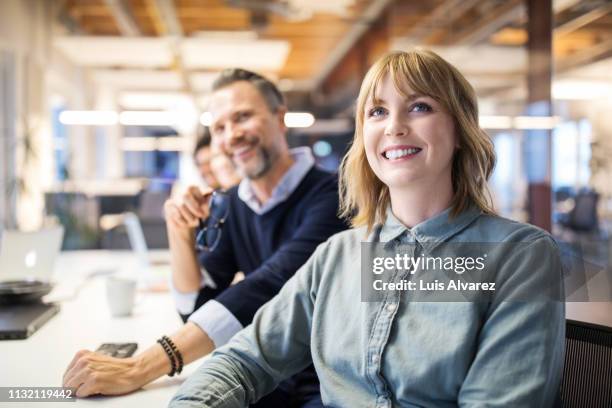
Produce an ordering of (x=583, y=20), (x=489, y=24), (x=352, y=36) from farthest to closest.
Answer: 1. (x=352, y=36)
2. (x=489, y=24)
3. (x=583, y=20)

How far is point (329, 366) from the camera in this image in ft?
3.51

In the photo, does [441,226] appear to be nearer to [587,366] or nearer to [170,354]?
[587,366]

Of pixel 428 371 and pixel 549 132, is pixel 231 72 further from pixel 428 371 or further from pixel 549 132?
pixel 549 132

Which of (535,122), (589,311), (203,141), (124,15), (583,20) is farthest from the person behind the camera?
(124,15)

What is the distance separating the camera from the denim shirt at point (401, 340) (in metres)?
0.89

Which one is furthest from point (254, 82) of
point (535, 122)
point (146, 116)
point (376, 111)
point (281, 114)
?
point (146, 116)

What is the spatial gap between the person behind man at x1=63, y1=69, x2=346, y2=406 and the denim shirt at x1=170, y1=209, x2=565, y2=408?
26 cm

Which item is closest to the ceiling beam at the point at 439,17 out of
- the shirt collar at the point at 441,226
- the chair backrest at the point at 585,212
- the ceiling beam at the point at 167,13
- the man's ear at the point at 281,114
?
the chair backrest at the point at 585,212

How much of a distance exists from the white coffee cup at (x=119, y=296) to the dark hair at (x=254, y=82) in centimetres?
69

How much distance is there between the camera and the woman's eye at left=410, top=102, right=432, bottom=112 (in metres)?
1.05

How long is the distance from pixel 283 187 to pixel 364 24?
298 inches

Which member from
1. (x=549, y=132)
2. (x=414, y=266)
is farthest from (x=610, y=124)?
(x=414, y=266)

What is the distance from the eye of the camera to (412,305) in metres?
1.00

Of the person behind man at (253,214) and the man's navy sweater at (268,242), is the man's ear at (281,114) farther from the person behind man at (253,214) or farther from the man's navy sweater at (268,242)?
the man's navy sweater at (268,242)
